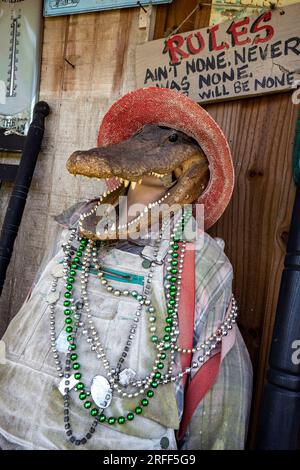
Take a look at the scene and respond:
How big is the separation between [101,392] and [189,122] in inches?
28.5

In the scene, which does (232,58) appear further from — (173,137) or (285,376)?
(285,376)

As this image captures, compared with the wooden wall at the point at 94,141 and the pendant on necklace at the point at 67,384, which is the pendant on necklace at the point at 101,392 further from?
the wooden wall at the point at 94,141

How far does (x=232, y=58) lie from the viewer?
58.3 inches

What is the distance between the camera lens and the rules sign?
4.55ft

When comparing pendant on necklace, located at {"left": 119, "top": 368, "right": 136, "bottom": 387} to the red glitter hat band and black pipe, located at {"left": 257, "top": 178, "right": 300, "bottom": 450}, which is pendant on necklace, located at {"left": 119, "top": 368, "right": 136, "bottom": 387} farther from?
the red glitter hat band

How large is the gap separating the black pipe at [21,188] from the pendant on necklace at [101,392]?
2.88 ft

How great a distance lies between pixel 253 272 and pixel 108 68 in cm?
99

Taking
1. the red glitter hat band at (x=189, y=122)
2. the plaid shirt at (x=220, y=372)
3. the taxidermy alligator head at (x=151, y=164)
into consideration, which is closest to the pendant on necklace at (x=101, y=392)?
the plaid shirt at (x=220, y=372)

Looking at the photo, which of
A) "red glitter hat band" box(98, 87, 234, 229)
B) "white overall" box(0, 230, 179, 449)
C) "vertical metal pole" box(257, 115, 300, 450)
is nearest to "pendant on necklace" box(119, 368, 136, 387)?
"white overall" box(0, 230, 179, 449)

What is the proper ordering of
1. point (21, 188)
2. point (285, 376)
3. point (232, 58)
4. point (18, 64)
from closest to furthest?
point (285, 376) < point (232, 58) < point (21, 188) < point (18, 64)

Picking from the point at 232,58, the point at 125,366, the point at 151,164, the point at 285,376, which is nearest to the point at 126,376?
the point at 125,366

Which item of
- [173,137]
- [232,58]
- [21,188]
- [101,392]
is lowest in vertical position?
[101,392]

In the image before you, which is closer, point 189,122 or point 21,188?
point 189,122

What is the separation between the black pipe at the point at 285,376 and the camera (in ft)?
3.52
